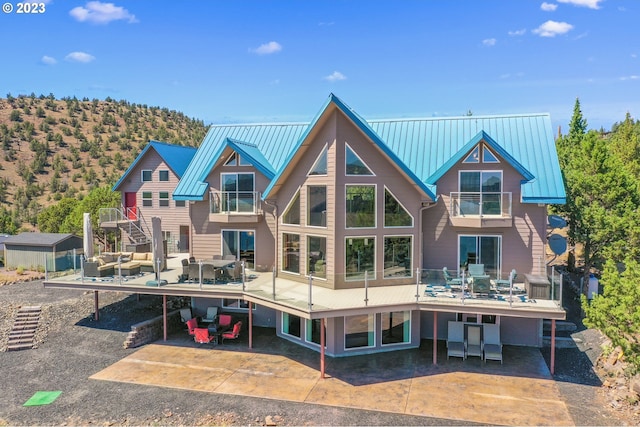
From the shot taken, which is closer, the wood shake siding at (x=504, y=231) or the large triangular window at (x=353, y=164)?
the large triangular window at (x=353, y=164)

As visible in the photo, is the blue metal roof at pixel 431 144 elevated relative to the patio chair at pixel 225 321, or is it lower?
elevated

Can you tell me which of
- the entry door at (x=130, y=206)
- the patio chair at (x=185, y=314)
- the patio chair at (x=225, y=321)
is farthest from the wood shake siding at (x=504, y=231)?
the entry door at (x=130, y=206)

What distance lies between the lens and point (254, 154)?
21719mm

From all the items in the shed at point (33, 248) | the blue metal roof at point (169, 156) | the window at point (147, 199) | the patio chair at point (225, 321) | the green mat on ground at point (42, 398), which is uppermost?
the blue metal roof at point (169, 156)

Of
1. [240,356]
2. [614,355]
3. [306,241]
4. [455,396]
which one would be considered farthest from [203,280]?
[614,355]

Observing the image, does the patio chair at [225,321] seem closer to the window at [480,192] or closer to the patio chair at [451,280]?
the patio chair at [451,280]

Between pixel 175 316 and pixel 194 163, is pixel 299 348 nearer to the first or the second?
pixel 175 316

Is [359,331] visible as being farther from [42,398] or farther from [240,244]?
[42,398]

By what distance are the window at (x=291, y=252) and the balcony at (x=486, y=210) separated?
7160 millimetres

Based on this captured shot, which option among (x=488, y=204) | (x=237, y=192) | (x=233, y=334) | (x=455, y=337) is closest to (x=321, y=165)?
(x=237, y=192)

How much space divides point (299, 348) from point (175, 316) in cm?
685

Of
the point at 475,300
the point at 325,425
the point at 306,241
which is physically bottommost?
the point at 325,425

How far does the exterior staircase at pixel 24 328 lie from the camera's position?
18.7 m

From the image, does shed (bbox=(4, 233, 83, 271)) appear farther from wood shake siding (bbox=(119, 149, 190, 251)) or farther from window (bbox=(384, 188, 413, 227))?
window (bbox=(384, 188, 413, 227))
